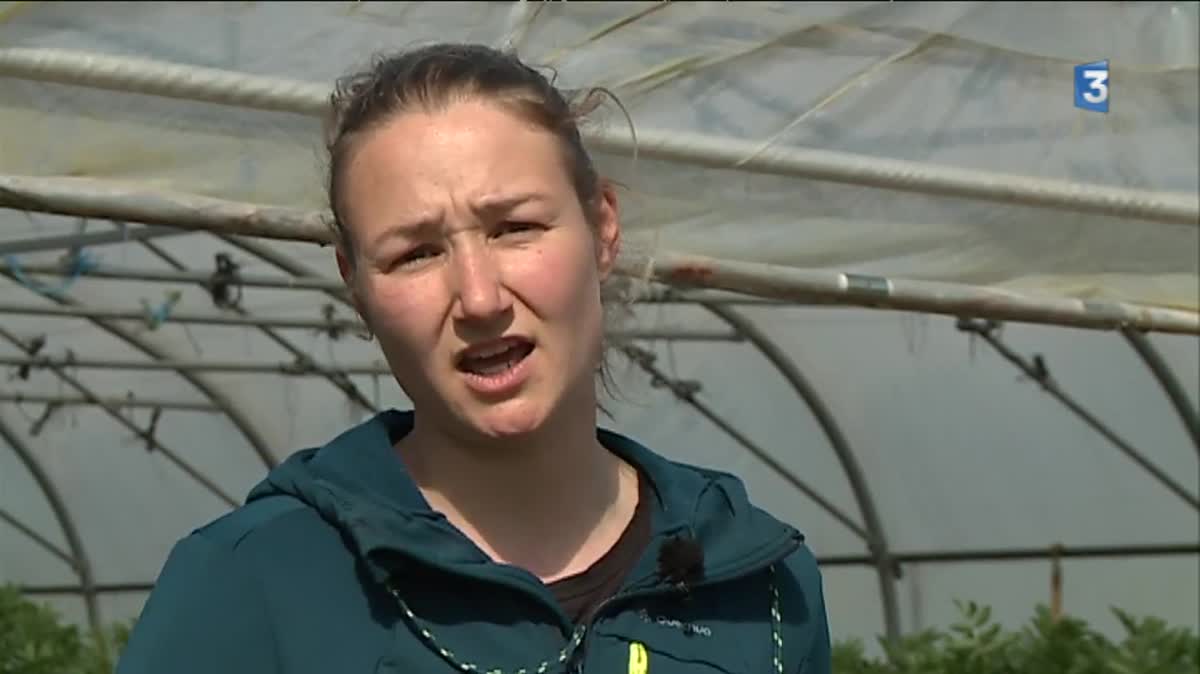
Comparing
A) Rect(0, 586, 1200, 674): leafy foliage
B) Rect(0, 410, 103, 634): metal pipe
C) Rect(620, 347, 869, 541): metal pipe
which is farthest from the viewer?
Rect(0, 410, 103, 634): metal pipe

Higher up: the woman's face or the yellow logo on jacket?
the woman's face

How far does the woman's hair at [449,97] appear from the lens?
5.41 feet

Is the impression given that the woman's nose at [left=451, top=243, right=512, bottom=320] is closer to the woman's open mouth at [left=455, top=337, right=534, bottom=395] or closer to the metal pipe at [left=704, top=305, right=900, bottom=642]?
the woman's open mouth at [left=455, top=337, right=534, bottom=395]

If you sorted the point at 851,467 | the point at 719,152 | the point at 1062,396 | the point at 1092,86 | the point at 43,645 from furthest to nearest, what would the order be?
the point at 851,467, the point at 1062,396, the point at 43,645, the point at 1092,86, the point at 719,152

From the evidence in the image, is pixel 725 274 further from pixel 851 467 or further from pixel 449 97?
pixel 851 467

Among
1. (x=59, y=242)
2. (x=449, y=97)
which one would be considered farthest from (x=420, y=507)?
(x=59, y=242)

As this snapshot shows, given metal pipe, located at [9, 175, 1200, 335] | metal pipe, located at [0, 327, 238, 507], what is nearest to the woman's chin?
metal pipe, located at [9, 175, 1200, 335]

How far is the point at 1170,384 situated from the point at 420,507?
6212 mm

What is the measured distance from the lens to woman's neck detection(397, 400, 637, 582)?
166 cm

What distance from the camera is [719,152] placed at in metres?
4.11

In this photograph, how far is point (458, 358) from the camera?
1.57 meters

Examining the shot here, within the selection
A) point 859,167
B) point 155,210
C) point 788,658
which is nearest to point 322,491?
point 788,658

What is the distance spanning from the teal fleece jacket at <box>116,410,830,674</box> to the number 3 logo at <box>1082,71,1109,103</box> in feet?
9.96

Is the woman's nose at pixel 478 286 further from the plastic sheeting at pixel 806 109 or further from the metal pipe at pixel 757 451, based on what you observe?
the metal pipe at pixel 757 451
